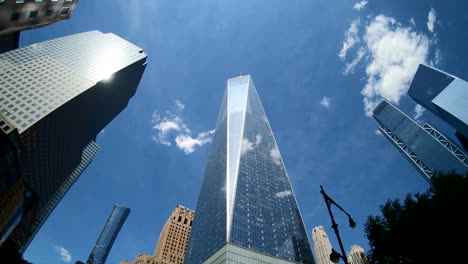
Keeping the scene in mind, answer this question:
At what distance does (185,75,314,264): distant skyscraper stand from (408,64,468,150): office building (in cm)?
7531

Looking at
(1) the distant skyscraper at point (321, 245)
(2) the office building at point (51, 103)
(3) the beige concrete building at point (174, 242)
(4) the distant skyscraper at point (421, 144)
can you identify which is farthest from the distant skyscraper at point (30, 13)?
(1) the distant skyscraper at point (321, 245)

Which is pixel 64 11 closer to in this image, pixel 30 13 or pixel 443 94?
pixel 30 13

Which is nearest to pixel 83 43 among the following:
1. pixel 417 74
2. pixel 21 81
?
pixel 21 81

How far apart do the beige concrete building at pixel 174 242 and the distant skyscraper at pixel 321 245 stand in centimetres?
8578

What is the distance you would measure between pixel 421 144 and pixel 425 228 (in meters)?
137

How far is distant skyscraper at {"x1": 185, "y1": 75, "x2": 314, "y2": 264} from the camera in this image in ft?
295

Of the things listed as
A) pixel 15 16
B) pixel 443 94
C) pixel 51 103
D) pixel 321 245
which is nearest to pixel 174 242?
pixel 51 103

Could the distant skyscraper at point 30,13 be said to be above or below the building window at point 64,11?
below

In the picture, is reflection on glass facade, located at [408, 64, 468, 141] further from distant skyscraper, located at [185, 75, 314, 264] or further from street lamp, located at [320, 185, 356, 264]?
street lamp, located at [320, 185, 356, 264]

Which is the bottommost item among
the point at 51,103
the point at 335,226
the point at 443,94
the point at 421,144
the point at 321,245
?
the point at 335,226

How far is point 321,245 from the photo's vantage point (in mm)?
170125

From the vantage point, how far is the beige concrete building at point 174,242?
125350 mm

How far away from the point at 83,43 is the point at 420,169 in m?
177

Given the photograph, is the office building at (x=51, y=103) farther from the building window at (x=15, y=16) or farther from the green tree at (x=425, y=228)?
the green tree at (x=425, y=228)
